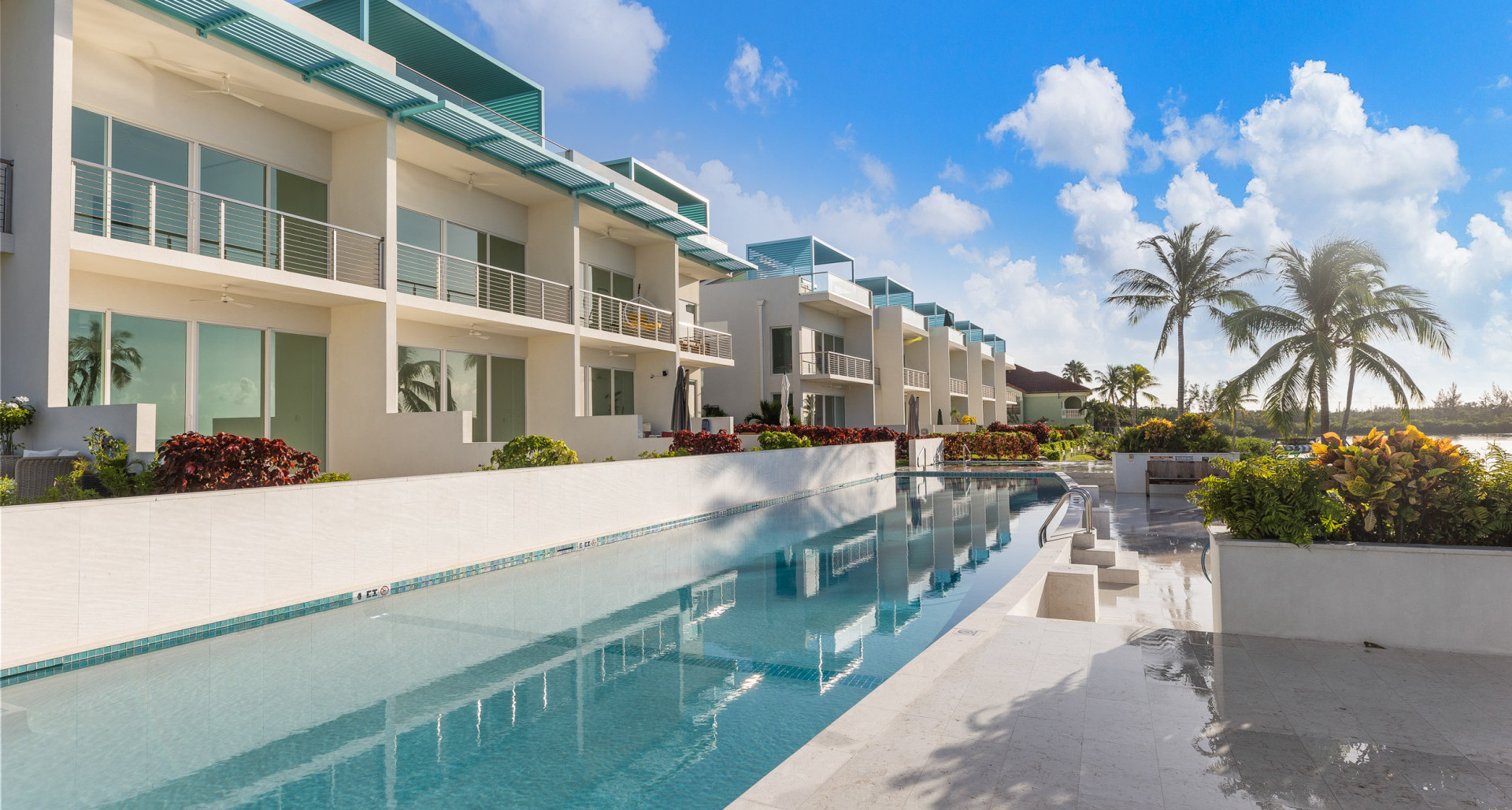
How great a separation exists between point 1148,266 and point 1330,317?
7.86 meters

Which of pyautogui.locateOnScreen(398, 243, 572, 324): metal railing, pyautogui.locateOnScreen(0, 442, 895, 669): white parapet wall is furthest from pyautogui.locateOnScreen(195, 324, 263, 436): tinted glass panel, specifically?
pyautogui.locateOnScreen(0, 442, 895, 669): white parapet wall

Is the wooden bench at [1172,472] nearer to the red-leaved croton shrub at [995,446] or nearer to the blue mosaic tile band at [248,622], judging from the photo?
the blue mosaic tile band at [248,622]

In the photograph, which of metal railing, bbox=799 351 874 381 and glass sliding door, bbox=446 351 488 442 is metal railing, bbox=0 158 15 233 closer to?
glass sliding door, bbox=446 351 488 442

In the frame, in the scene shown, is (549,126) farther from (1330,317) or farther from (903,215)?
(1330,317)

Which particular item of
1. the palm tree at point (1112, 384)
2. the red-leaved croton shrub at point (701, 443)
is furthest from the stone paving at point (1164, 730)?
the palm tree at point (1112, 384)

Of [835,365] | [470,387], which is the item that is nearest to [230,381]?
[470,387]

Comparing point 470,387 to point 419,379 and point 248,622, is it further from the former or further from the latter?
point 248,622

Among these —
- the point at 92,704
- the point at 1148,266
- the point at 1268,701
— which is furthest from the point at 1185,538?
the point at 1148,266

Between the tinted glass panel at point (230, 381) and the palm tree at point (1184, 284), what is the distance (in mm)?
25843

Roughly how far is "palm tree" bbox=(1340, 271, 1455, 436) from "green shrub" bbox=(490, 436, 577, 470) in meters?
19.5

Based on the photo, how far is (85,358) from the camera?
9547 millimetres

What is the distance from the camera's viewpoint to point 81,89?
946cm

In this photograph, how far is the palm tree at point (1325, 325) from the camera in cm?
1912

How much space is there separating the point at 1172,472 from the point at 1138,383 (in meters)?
42.0
